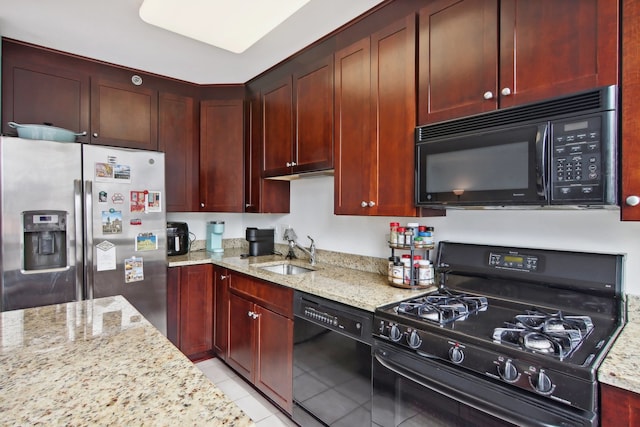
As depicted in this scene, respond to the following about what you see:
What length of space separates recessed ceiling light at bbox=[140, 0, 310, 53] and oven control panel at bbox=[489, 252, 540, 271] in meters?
Result: 1.53

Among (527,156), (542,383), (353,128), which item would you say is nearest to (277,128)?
(353,128)

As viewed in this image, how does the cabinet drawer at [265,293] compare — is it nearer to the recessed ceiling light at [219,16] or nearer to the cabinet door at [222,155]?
the cabinet door at [222,155]

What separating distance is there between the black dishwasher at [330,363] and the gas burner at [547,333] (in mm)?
567

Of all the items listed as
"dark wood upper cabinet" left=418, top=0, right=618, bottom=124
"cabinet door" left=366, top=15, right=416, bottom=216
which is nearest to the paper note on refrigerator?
"cabinet door" left=366, top=15, right=416, bottom=216

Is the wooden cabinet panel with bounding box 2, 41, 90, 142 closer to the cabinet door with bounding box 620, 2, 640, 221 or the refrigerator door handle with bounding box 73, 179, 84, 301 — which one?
the refrigerator door handle with bounding box 73, 179, 84, 301

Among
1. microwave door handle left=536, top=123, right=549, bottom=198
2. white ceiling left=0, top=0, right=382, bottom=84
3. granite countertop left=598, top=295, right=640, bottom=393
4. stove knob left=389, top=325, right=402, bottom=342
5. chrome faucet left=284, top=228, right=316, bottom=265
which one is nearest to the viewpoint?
granite countertop left=598, top=295, right=640, bottom=393

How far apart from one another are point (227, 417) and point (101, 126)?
2.70 meters

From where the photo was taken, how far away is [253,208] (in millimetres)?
2994

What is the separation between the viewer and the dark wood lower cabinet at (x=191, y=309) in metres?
2.71

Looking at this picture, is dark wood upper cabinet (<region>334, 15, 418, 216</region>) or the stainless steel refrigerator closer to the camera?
dark wood upper cabinet (<region>334, 15, 418, 216</region>)

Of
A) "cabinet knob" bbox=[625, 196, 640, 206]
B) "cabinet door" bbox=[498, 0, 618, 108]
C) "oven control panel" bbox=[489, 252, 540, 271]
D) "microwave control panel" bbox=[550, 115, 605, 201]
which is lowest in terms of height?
"oven control panel" bbox=[489, 252, 540, 271]

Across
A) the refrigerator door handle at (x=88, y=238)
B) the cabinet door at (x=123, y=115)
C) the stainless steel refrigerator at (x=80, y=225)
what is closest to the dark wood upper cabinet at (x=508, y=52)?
the stainless steel refrigerator at (x=80, y=225)

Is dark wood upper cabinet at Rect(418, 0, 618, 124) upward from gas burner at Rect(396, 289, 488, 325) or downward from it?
upward

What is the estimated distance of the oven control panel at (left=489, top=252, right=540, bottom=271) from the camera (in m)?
1.51
